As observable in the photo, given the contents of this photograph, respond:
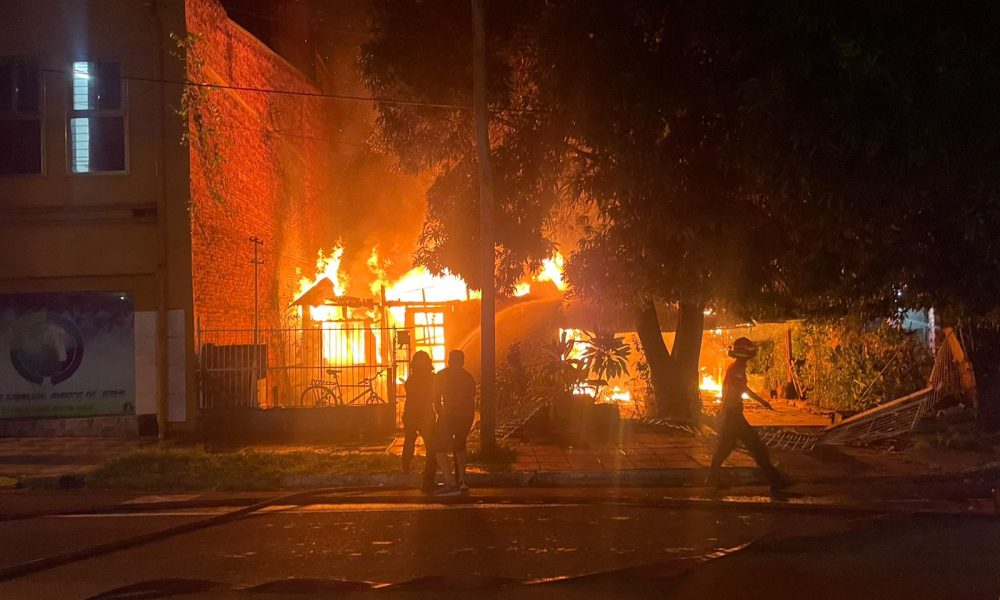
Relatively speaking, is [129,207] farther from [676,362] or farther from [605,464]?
[676,362]

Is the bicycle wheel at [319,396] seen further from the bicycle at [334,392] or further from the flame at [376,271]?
the flame at [376,271]

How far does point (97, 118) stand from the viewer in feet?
47.0

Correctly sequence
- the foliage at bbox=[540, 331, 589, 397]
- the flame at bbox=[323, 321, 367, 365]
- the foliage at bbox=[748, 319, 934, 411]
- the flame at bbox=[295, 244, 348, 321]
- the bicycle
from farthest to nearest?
the flame at bbox=[295, 244, 348, 321] → the foliage at bbox=[748, 319, 934, 411] → the flame at bbox=[323, 321, 367, 365] → the bicycle → the foliage at bbox=[540, 331, 589, 397]

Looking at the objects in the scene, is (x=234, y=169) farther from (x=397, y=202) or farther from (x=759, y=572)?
(x=759, y=572)

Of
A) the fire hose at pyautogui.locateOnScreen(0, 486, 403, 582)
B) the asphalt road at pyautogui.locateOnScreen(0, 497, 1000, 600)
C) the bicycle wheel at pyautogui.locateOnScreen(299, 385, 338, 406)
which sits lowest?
the asphalt road at pyautogui.locateOnScreen(0, 497, 1000, 600)

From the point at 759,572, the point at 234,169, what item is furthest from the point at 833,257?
the point at 234,169

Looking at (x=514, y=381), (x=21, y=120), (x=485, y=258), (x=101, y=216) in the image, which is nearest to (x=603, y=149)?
(x=485, y=258)

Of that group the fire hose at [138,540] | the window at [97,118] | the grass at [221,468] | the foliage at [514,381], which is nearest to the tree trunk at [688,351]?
the foliage at [514,381]

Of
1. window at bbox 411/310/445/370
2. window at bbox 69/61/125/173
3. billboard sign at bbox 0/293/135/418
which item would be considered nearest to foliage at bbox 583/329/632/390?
window at bbox 411/310/445/370

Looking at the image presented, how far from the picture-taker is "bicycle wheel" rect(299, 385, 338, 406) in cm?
1459

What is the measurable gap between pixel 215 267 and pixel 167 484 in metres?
5.57

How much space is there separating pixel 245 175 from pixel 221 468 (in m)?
7.56

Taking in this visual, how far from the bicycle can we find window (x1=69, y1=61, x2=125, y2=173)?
203 inches

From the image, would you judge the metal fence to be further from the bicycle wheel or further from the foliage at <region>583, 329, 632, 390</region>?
the foliage at <region>583, 329, 632, 390</region>
